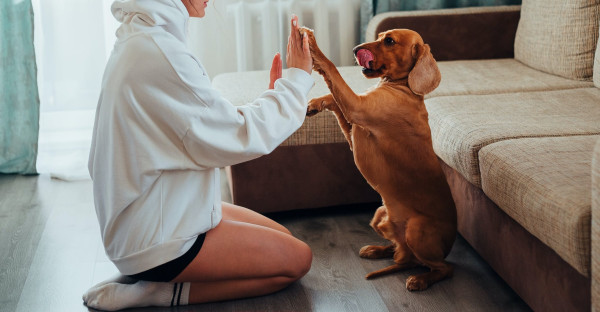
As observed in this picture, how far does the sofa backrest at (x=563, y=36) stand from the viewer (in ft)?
8.71

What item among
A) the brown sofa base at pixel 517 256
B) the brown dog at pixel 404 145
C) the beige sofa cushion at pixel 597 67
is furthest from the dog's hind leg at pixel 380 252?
the beige sofa cushion at pixel 597 67

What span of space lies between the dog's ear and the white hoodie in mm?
340

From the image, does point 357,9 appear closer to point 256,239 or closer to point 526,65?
point 526,65

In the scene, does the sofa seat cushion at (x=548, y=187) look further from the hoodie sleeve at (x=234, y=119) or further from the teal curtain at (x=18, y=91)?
the teal curtain at (x=18, y=91)

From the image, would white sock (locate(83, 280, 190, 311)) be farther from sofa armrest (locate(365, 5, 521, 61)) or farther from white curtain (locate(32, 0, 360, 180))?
sofa armrest (locate(365, 5, 521, 61))

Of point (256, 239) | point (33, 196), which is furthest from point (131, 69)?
point (33, 196)

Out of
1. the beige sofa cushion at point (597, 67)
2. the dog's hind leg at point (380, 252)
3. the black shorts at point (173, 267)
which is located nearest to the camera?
the black shorts at point (173, 267)

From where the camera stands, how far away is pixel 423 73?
1.96 meters

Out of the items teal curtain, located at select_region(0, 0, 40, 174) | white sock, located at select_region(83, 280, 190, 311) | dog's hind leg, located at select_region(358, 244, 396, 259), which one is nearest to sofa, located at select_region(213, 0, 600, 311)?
dog's hind leg, located at select_region(358, 244, 396, 259)

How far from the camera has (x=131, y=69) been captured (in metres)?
1.64

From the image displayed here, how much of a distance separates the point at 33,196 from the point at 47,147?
0.53 m

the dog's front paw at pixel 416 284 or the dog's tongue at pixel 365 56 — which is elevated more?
the dog's tongue at pixel 365 56

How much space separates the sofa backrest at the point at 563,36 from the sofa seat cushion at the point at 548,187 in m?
0.82

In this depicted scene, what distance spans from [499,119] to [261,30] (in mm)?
1628
